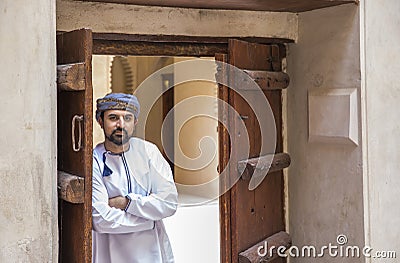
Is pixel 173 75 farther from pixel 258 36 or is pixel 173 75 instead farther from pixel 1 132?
pixel 1 132

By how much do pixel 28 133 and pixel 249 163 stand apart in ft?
3.49

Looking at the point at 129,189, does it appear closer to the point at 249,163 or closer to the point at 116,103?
the point at 116,103

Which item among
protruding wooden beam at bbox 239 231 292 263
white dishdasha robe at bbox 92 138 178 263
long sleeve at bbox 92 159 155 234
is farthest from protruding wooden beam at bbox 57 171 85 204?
protruding wooden beam at bbox 239 231 292 263

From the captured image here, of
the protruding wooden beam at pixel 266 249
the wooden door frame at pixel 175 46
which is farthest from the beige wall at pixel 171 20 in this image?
the protruding wooden beam at pixel 266 249

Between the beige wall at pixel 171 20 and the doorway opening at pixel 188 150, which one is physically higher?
the beige wall at pixel 171 20

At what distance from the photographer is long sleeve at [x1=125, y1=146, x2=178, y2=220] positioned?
9.71 feet

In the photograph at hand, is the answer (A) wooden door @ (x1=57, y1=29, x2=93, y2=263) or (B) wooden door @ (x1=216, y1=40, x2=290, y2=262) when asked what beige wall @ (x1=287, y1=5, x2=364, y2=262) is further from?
(A) wooden door @ (x1=57, y1=29, x2=93, y2=263)

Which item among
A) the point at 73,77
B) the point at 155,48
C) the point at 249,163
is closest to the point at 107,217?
the point at 249,163

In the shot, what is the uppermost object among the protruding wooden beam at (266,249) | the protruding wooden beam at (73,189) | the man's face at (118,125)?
the man's face at (118,125)

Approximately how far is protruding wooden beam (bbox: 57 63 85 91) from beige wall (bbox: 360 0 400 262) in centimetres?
116

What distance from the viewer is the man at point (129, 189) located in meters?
2.97

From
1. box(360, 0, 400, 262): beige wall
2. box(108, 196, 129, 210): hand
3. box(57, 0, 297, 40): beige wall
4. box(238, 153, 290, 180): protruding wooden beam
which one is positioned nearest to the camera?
box(57, 0, 297, 40): beige wall

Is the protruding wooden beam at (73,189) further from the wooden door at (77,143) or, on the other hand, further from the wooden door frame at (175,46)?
the wooden door frame at (175,46)

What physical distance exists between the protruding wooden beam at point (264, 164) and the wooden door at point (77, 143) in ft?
2.55
